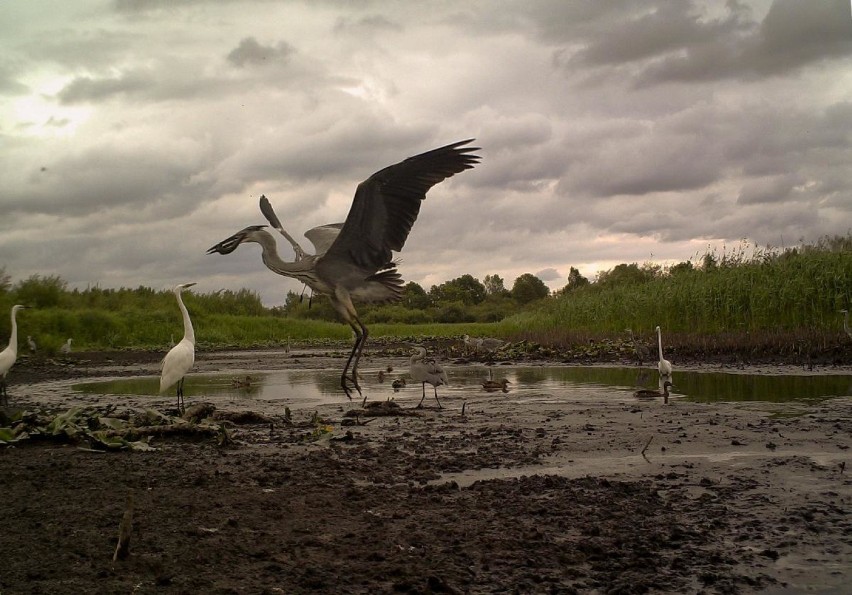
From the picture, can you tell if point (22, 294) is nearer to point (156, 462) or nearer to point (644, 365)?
point (644, 365)

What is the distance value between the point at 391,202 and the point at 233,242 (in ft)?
7.43

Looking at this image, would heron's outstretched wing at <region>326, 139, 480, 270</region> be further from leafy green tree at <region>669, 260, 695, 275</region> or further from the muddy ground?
leafy green tree at <region>669, 260, 695, 275</region>

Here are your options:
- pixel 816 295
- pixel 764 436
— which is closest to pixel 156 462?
pixel 764 436

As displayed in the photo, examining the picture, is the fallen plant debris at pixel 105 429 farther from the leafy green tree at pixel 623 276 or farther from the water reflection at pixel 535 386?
the leafy green tree at pixel 623 276

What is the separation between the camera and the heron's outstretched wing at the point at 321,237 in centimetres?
1007

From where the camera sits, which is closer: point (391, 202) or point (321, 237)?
point (391, 202)

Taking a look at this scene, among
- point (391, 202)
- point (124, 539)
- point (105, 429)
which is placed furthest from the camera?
point (391, 202)

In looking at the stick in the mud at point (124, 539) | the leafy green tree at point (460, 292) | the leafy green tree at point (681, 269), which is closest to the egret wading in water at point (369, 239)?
the stick in the mud at point (124, 539)

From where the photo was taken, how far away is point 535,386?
12070 millimetres

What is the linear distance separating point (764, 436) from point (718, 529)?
2974 millimetres

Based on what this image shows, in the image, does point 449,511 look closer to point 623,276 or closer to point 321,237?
point 321,237

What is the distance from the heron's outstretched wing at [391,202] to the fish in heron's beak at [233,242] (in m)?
1.18

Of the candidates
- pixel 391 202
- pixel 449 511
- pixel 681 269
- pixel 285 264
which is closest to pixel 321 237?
pixel 285 264

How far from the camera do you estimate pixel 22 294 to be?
27422 mm
